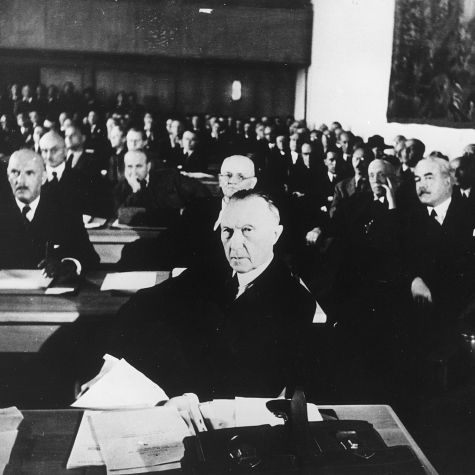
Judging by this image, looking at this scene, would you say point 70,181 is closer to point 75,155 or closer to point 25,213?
point 75,155

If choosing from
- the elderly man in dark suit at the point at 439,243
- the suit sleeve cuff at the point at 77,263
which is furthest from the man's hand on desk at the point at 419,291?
the suit sleeve cuff at the point at 77,263

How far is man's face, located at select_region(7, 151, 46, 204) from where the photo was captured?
2.20 metres

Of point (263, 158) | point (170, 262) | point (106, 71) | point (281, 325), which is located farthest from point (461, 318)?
point (106, 71)

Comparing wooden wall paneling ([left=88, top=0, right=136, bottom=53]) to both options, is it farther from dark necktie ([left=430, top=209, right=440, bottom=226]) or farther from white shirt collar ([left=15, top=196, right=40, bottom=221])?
dark necktie ([left=430, top=209, right=440, bottom=226])

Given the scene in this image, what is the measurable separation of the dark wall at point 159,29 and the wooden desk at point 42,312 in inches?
35.2

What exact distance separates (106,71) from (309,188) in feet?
2.88

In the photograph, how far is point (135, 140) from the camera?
2271mm

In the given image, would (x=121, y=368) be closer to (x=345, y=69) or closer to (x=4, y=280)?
(x=4, y=280)

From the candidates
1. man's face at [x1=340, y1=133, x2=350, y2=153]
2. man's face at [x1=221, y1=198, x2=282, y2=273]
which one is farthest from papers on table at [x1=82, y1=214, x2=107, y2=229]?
man's face at [x1=340, y1=133, x2=350, y2=153]

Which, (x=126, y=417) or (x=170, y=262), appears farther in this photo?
(x=170, y=262)

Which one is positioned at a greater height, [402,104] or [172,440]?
[402,104]

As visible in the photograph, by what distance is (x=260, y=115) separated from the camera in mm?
2281

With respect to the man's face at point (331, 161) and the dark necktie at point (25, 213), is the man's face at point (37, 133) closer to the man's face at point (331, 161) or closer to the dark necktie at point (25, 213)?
the dark necktie at point (25, 213)

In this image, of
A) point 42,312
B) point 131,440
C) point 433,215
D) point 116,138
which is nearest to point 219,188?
point 116,138
